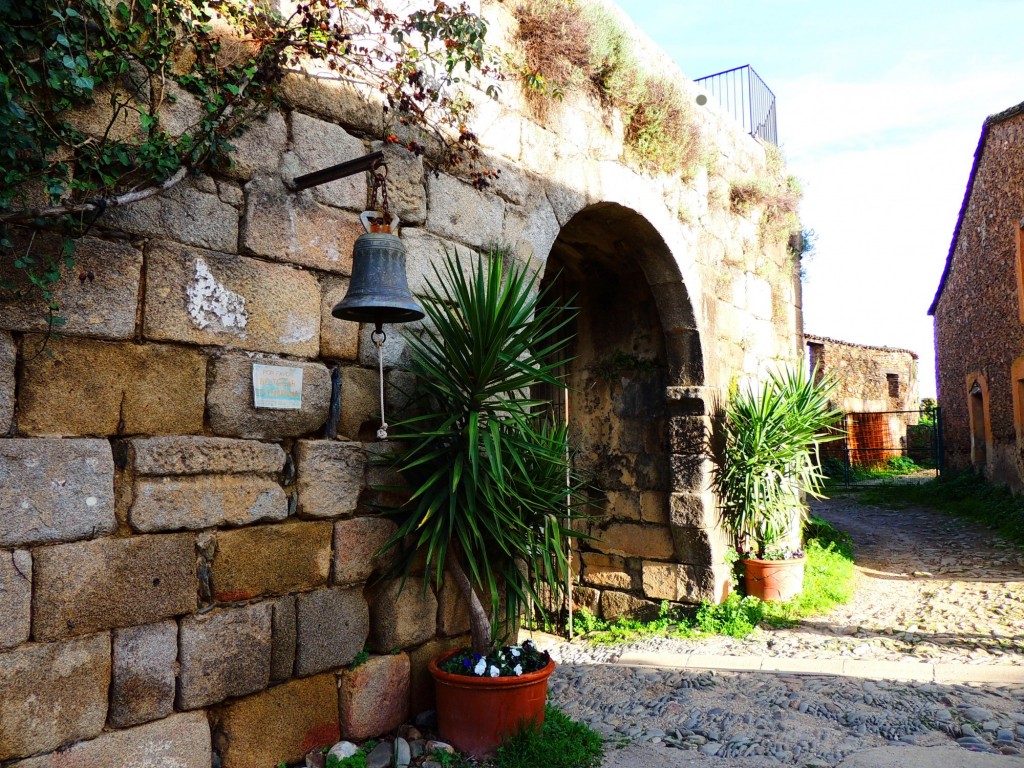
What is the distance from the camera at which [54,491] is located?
2.36 metres

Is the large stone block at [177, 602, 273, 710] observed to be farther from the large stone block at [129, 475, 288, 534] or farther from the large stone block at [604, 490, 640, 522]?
the large stone block at [604, 490, 640, 522]

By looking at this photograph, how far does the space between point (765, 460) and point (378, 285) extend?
4.14 m

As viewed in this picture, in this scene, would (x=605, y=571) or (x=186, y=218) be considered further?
(x=605, y=571)


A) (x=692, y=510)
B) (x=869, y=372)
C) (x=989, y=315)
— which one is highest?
(x=989, y=315)

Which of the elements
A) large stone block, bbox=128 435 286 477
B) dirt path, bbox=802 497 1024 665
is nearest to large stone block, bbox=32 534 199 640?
large stone block, bbox=128 435 286 477

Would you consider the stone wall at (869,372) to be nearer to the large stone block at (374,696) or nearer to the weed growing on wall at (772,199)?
the weed growing on wall at (772,199)

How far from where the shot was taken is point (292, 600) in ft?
9.83

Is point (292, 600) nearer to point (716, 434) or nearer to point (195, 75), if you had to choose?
point (195, 75)

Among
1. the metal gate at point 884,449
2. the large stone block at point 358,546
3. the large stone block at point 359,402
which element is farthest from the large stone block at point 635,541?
the metal gate at point 884,449

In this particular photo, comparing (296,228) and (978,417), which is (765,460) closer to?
(296,228)

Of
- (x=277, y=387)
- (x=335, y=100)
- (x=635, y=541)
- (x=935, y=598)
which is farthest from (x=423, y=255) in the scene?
(x=935, y=598)

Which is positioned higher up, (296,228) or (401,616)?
(296,228)

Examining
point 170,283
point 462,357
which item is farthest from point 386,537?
point 170,283

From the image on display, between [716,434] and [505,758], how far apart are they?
3.63m
